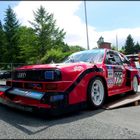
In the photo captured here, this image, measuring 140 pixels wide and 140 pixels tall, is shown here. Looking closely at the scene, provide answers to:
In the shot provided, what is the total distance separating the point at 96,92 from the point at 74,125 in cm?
160

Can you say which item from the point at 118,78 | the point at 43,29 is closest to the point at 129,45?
the point at 43,29

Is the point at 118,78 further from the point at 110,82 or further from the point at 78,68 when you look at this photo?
the point at 78,68

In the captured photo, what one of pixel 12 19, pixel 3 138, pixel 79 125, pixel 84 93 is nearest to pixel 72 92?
pixel 84 93

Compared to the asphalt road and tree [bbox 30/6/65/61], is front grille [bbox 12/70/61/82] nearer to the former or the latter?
the asphalt road

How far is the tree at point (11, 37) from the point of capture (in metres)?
45.8

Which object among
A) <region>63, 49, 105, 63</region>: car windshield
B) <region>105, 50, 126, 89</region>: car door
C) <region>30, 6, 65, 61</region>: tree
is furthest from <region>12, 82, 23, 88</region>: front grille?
<region>30, 6, 65, 61</region>: tree

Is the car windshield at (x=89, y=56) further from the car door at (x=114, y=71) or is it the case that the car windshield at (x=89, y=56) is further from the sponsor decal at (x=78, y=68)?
the sponsor decal at (x=78, y=68)

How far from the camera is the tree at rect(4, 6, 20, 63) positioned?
45844mm

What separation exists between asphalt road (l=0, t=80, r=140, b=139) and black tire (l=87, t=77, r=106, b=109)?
0.65ft

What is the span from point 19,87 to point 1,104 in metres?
0.85

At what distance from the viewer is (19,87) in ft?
19.6

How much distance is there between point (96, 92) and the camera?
612cm

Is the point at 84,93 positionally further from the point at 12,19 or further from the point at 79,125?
the point at 12,19

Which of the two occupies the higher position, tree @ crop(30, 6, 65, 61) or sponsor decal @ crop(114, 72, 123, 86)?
tree @ crop(30, 6, 65, 61)
